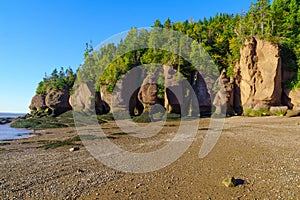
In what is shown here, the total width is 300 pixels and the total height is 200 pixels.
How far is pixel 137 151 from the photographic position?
1295cm

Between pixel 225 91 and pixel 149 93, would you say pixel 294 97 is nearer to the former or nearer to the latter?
pixel 225 91

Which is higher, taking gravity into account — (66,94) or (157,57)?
(157,57)

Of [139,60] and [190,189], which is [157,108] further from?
[190,189]

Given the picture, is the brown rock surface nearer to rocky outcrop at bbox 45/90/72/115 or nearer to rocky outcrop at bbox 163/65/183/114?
rocky outcrop at bbox 163/65/183/114

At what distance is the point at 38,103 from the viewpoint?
58.2 metres

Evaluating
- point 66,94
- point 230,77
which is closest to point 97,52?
point 66,94

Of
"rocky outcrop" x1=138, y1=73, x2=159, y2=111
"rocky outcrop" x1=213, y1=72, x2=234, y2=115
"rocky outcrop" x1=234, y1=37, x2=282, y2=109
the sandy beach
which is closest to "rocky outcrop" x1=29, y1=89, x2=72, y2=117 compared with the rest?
"rocky outcrop" x1=138, y1=73, x2=159, y2=111

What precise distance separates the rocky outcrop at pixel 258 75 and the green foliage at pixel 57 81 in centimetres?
4896

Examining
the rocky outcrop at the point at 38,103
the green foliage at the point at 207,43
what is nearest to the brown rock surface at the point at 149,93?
the green foliage at the point at 207,43

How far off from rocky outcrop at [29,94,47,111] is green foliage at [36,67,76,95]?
2.65 m

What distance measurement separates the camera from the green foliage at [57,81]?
6224cm

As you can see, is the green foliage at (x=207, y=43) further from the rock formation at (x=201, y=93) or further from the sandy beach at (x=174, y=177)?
the sandy beach at (x=174, y=177)

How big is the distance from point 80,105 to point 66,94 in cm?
1149

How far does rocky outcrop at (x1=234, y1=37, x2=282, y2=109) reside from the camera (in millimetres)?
29578
